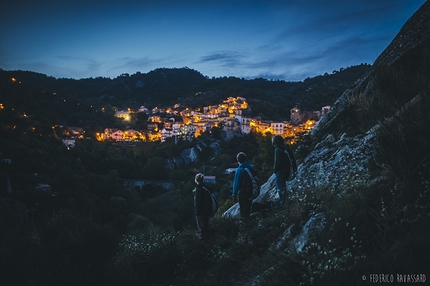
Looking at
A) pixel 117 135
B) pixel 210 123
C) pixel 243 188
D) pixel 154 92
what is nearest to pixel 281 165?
pixel 243 188

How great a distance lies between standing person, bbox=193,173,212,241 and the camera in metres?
5.57

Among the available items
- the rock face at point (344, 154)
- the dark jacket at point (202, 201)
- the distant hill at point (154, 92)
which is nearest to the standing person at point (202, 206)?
the dark jacket at point (202, 201)

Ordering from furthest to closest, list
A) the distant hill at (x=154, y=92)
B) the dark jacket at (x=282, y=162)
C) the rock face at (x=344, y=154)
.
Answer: the distant hill at (x=154, y=92) < the dark jacket at (x=282, y=162) < the rock face at (x=344, y=154)

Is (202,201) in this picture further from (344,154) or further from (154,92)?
(154,92)

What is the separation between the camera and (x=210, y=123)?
85.8 meters

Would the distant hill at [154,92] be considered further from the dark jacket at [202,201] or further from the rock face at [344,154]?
the rock face at [344,154]

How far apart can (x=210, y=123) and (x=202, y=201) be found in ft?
264

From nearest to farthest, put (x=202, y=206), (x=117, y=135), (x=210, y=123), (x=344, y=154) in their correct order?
1. (x=202, y=206)
2. (x=344, y=154)
3. (x=117, y=135)
4. (x=210, y=123)

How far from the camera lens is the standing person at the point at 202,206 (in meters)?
5.57

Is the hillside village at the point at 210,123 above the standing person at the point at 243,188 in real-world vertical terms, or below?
above

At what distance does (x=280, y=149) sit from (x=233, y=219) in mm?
2020

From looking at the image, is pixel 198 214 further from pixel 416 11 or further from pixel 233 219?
pixel 416 11

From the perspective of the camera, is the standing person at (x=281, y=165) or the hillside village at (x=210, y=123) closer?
the standing person at (x=281, y=165)

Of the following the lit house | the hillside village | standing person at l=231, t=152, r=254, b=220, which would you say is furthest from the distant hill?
standing person at l=231, t=152, r=254, b=220
